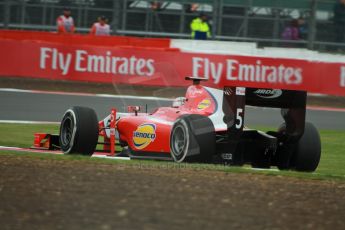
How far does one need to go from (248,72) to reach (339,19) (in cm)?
502

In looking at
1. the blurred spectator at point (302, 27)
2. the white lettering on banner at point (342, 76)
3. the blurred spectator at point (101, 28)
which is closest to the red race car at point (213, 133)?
the white lettering on banner at point (342, 76)

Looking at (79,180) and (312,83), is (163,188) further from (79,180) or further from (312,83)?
(312,83)

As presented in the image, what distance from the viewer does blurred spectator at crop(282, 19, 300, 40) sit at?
26.1 meters

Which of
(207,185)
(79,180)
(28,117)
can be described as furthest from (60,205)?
(28,117)

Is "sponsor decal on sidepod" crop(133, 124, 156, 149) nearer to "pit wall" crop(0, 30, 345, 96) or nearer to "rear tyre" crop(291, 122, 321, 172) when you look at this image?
"rear tyre" crop(291, 122, 321, 172)

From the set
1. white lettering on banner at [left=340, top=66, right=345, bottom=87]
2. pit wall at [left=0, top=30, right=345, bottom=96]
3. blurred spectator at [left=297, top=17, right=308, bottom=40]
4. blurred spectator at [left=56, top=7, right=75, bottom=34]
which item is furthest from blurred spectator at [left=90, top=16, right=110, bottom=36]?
white lettering on banner at [left=340, top=66, right=345, bottom=87]

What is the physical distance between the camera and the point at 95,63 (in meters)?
22.4

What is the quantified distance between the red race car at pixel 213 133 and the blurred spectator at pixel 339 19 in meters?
14.4

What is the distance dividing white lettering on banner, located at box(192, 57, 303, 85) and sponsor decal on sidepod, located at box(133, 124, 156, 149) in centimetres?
1061

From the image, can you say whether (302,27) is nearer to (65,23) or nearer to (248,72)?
(248,72)

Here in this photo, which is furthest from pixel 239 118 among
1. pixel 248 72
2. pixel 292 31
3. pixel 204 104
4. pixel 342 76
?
pixel 292 31

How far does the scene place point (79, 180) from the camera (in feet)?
29.0

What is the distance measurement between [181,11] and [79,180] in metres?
17.9

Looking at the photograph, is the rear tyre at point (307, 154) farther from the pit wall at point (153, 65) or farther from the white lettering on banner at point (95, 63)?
the white lettering on banner at point (95, 63)
